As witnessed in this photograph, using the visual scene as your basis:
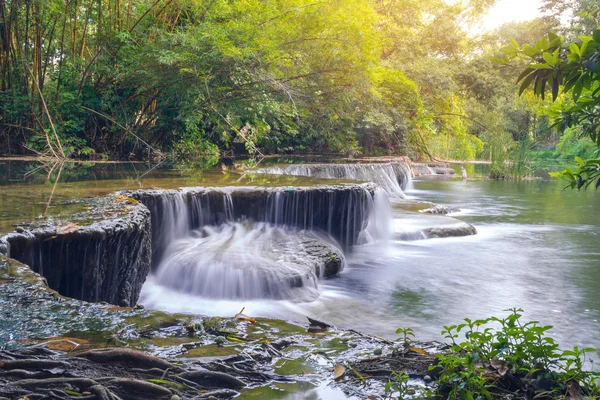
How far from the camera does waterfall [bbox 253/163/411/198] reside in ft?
45.5

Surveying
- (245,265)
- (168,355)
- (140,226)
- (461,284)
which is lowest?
(461,284)

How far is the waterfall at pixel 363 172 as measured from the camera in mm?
13883

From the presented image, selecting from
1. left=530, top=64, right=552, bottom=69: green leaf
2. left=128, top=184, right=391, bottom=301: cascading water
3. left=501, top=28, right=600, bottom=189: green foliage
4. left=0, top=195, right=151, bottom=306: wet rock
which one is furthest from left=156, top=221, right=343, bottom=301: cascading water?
left=530, top=64, right=552, bottom=69: green leaf

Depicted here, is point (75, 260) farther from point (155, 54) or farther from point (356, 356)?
point (155, 54)

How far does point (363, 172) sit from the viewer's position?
52.3ft

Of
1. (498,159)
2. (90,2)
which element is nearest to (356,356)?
(90,2)

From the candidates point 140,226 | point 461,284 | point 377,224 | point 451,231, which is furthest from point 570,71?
point 451,231

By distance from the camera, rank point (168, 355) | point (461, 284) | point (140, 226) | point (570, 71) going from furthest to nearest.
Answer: point (461, 284) → point (140, 226) → point (168, 355) → point (570, 71)

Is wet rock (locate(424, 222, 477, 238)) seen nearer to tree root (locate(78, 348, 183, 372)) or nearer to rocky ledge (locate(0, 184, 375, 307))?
rocky ledge (locate(0, 184, 375, 307))

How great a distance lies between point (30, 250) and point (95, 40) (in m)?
9.94

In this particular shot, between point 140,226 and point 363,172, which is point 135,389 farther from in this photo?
point 363,172

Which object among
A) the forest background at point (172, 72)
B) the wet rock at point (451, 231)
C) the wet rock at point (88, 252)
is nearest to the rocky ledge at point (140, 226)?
the wet rock at point (88, 252)

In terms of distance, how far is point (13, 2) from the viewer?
11359mm

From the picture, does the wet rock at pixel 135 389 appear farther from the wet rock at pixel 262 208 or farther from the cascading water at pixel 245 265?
the wet rock at pixel 262 208
